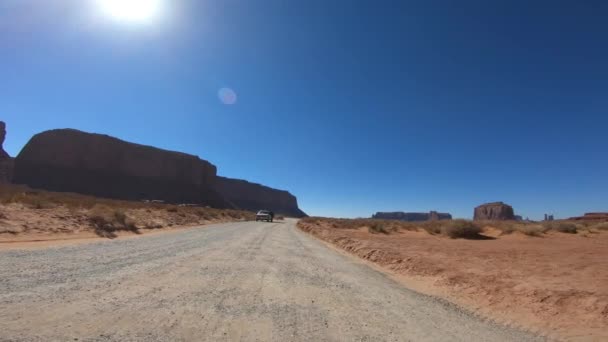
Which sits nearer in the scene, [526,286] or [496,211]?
[526,286]

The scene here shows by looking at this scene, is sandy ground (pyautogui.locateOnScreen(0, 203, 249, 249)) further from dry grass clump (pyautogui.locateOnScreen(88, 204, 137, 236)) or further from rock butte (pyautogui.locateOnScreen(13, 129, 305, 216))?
rock butte (pyautogui.locateOnScreen(13, 129, 305, 216))

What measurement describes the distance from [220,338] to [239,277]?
15.2 ft

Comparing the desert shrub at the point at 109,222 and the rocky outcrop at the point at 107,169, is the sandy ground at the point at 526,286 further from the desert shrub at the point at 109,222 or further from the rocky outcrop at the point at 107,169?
the rocky outcrop at the point at 107,169

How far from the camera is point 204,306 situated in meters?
6.11

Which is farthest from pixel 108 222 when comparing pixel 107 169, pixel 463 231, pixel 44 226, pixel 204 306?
pixel 107 169

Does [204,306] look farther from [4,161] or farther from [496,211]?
[496,211]

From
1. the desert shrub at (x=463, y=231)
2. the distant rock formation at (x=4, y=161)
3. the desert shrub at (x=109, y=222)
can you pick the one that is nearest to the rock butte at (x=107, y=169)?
the distant rock formation at (x=4, y=161)

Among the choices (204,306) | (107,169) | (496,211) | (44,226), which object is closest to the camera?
(204,306)

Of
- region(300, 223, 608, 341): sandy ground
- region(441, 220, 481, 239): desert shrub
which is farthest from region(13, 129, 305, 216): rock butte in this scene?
region(300, 223, 608, 341): sandy ground

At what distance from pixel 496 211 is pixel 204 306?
13711cm

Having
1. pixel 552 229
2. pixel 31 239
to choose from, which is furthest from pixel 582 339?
pixel 552 229

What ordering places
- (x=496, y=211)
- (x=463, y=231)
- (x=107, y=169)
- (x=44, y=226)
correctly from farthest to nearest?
(x=107, y=169)
(x=496, y=211)
(x=463, y=231)
(x=44, y=226)

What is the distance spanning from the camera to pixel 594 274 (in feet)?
35.1

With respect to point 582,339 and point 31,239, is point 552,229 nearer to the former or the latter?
point 582,339
